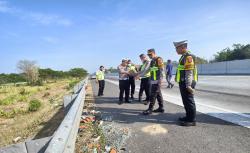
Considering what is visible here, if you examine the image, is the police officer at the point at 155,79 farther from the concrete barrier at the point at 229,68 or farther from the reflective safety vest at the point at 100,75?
the concrete barrier at the point at 229,68

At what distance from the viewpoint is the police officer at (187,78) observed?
261 inches

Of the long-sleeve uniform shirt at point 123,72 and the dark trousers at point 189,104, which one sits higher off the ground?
the long-sleeve uniform shirt at point 123,72

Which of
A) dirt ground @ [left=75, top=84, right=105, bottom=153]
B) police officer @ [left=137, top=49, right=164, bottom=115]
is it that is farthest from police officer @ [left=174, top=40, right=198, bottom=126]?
dirt ground @ [left=75, top=84, right=105, bottom=153]

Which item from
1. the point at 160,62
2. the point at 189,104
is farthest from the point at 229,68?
the point at 189,104

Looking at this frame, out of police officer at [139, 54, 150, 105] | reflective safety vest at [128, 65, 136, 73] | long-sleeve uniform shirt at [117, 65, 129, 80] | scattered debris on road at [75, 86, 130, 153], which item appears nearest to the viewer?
scattered debris on road at [75, 86, 130, 153]

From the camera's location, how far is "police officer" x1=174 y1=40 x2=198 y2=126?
6.64 meters

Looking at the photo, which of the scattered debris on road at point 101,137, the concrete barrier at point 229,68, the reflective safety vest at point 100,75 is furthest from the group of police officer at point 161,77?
the concrete barrier at point 229,68

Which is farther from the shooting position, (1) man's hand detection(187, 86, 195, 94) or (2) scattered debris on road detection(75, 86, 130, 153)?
(1) man's hand detection(187, 86, 195, 94)

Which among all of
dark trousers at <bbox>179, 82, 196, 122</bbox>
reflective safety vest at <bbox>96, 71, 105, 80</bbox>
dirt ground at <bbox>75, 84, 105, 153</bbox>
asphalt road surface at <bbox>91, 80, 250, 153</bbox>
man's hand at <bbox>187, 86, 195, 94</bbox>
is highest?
reflective safety vest at <bbox>96, 71, 105, 80</bbox>

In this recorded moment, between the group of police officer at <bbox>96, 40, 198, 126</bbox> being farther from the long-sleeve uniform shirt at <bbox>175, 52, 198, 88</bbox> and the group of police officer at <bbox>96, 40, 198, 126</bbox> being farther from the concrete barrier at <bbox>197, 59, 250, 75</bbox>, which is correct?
the concrete barrier at <bbox>197, 59, 250, 75</bbox>

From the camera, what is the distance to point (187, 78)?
6.65 metres

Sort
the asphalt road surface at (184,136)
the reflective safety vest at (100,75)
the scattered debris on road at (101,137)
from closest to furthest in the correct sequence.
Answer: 1. the asphalt road surface at (184,136)
2. the scattered debris on road at (101,137)
3. the reflective safety vest at (100,75)

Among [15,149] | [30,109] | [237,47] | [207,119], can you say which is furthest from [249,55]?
[15,149]

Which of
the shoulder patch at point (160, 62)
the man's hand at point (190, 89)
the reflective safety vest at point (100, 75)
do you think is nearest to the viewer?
the man's hand at point (190, 89)
